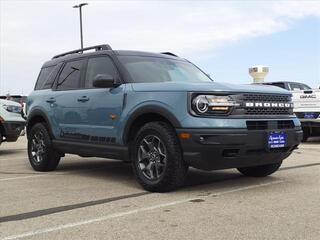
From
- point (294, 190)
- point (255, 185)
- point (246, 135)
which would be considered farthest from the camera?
point (255, 185)

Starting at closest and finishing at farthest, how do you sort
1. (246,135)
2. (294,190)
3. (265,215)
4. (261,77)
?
(265,215), (246,135), (294,190), (261,77)

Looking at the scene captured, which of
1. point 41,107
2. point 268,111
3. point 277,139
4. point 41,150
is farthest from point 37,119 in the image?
point 277,139

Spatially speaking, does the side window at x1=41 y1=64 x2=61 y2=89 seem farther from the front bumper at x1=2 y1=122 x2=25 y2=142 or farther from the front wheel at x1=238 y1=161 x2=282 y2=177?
the front wheel at x1=238 y1=161 x2=282 y2=177

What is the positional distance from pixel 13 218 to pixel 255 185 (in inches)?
122

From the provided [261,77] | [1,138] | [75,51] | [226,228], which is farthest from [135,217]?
[261,77]

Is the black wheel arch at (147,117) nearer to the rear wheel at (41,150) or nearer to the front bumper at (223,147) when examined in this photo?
the front bumper at (223,147)

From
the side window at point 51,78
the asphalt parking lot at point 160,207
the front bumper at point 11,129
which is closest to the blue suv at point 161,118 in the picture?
the side window at point 51,78

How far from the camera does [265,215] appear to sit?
4758 millimetres

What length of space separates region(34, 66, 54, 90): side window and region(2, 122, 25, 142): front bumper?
2840 millimetres

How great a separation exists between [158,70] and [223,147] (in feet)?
6.13

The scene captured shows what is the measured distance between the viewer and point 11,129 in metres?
11.3

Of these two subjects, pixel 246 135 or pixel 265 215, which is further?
pixel 246 135

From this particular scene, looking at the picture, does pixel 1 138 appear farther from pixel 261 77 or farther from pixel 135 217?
pixel 261 77

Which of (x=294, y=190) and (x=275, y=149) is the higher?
(x=275, y=149)
